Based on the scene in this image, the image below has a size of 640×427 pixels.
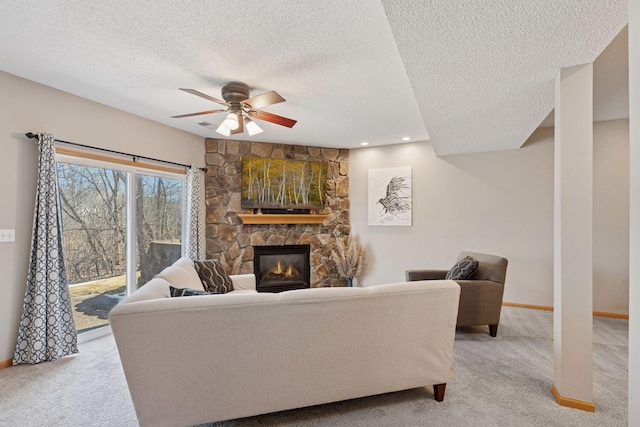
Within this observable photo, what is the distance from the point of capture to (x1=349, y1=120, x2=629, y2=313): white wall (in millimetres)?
4156

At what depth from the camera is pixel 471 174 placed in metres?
4.92

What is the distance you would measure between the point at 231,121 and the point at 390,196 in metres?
3.29

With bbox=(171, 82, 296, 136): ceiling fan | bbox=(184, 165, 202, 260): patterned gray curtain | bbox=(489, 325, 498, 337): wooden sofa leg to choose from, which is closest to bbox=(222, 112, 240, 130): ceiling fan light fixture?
bbox=(171, 82, 296, 136): ceiling fan

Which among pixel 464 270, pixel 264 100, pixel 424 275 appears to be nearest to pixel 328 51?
pixel 264 100

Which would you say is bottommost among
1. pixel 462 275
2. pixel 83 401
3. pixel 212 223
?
pixel 83 401

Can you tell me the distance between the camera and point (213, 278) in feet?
11.3

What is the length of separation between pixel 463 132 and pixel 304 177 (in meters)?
2.55

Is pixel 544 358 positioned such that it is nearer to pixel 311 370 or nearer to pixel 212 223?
pixel 311 370

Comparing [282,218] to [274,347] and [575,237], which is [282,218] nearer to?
[274,347]

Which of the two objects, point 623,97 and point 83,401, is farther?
point 623,97

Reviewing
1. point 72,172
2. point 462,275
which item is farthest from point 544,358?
point 72,172

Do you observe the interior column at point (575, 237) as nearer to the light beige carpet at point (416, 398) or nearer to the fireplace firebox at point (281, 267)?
the light beige carpet at point (416, 398)

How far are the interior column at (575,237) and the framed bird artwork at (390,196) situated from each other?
10.3 feet

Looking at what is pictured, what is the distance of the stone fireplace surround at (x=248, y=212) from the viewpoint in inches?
197
